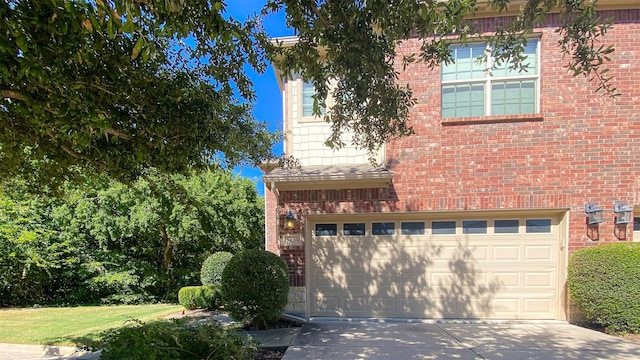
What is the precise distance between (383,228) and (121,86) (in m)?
A: 5.41

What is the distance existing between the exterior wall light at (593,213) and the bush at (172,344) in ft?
21.2

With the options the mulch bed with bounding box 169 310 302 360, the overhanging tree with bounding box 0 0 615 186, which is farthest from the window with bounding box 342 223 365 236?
the overhanging tree with bounding box 0 0 615 186

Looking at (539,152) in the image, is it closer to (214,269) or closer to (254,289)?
(254,289)

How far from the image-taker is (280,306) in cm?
568

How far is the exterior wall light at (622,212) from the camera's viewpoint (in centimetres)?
586

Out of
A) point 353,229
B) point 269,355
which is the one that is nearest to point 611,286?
point 353,229

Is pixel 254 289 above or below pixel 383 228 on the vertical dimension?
below

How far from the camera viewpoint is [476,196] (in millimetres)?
6344

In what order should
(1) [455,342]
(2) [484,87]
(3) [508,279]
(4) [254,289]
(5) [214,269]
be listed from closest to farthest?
(1) [455,342], (4) [254,289], (3) [508,279], (2) [484,87], (5) [214,269]

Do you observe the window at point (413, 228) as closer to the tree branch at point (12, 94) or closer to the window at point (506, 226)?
the window at point (506, 226)

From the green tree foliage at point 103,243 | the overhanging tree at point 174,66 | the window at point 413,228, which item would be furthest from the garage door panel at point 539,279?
the green tree foliage at point 103,243

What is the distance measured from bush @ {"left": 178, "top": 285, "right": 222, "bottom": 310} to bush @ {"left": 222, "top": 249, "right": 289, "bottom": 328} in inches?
105

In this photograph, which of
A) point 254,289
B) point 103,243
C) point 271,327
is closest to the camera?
point 254,289

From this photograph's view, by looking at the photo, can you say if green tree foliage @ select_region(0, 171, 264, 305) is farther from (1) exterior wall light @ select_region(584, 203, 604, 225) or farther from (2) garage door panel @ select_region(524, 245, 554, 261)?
(1) exterior wall light @ select_region(584, 203, 604, 225)
